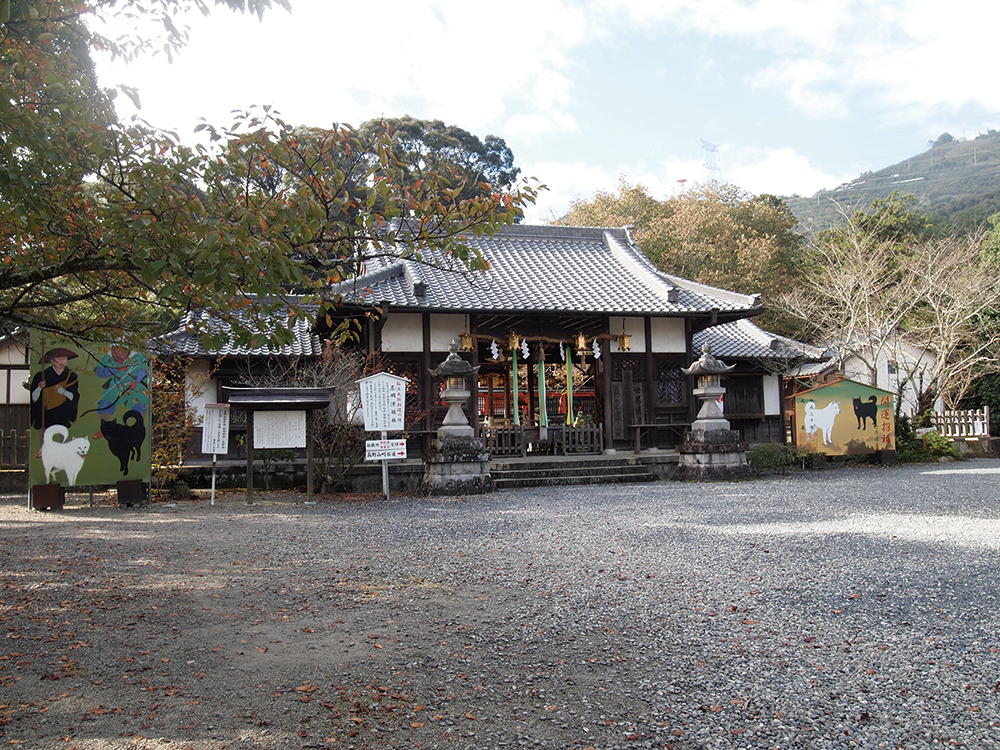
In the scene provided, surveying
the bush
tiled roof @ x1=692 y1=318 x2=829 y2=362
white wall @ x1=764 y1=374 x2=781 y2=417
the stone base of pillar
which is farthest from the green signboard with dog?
the bush

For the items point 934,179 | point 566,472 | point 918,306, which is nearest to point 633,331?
point 566,472

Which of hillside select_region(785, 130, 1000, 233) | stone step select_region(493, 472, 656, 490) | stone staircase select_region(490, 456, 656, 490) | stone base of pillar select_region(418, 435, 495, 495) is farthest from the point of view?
hillside select_region(785, 130, 1000, 233)

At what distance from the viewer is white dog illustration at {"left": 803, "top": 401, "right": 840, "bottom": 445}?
1420cm

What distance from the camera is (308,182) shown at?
4.13 metres

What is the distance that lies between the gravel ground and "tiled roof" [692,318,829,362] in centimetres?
1020

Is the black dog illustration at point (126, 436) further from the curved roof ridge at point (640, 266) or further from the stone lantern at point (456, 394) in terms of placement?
the curved roof ridge at point (640, 266)

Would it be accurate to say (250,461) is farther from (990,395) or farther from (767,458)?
(990,395)

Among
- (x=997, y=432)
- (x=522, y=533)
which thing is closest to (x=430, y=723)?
(x=522, y=533)

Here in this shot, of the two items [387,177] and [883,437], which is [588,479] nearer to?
[883,437]

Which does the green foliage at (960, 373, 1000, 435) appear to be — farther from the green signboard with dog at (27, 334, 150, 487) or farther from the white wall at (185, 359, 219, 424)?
the green signboard with dog at (27, 334, 150, 487)

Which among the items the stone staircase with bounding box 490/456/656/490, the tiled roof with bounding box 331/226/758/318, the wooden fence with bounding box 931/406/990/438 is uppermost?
the tiled roof with bounding box 331/226/758/318

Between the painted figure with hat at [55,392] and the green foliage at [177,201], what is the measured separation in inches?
225

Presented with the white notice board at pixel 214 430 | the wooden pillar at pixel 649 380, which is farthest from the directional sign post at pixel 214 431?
the wooden pillar at pixel 649 380

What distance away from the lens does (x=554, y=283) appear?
619 inches
